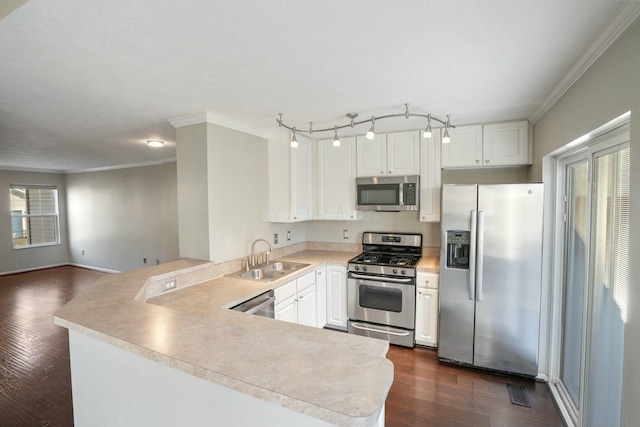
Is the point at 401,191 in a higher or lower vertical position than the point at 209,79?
lower

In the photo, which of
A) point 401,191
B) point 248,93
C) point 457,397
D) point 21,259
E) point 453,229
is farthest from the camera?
point 21,259

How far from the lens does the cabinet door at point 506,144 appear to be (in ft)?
9.86

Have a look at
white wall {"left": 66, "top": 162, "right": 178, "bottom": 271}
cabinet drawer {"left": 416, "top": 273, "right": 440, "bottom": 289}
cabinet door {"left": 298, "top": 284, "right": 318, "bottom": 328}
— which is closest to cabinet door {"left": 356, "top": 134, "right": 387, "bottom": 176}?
cabinet drawer {"left": 416, "top": 273, "right": 440, "bottom": 289}

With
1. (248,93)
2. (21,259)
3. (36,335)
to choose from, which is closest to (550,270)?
(248,93)

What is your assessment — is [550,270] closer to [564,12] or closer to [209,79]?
[564,12]

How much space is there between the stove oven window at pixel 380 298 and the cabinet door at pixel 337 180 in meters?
0.95

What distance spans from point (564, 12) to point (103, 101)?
299 centimetres

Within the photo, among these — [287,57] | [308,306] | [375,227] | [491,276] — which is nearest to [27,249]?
[308,306]

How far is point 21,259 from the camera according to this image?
268 inches

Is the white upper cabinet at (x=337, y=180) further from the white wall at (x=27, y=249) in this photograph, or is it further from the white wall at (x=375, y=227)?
the white wall at (x=27, y=249)

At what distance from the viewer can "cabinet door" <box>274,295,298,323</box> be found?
2760 millimetres

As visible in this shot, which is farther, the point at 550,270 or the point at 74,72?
the point at 550,270

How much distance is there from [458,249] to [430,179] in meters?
0.89

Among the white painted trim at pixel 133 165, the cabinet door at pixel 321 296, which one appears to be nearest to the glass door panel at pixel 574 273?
Answer: the cabinet door at pixel 321 296
